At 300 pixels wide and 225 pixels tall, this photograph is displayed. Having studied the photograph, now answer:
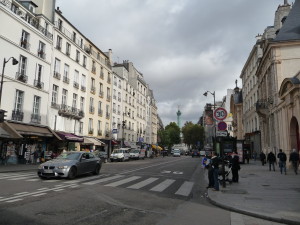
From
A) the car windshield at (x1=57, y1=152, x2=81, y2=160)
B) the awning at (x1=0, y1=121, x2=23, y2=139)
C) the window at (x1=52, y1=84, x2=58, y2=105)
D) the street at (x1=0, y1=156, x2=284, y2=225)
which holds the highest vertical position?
the window at (x1=52, y1=84, x2=58, y2=105)

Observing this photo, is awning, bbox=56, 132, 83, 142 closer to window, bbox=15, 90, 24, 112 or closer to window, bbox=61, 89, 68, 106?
window, bbox=61, 89, 68, 106

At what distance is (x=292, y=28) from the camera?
26.1 m

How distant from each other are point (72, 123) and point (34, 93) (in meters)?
8.25

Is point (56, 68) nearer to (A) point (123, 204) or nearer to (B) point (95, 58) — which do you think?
(B) point (95, 58)

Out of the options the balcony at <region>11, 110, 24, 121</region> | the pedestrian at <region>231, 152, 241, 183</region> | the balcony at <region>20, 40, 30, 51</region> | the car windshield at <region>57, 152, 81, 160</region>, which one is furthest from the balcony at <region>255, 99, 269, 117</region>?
the balcony at <region>20, 40, 30, 51</region>

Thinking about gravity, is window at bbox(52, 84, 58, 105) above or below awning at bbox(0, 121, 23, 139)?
above

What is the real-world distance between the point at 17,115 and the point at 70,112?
9.07 meters

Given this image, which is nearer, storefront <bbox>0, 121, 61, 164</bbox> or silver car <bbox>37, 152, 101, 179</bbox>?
silver car <bbox>37, 152, 101, 179</bbox>

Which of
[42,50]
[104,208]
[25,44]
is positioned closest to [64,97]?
[42,50]

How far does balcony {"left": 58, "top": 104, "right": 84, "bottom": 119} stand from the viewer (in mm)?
32500

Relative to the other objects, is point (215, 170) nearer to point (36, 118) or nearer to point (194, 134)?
point (36, 118)

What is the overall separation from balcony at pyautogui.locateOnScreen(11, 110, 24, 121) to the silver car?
12862 mm

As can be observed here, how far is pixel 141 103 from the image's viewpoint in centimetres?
6869

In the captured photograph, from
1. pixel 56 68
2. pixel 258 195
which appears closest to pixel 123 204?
pixel 258 195
